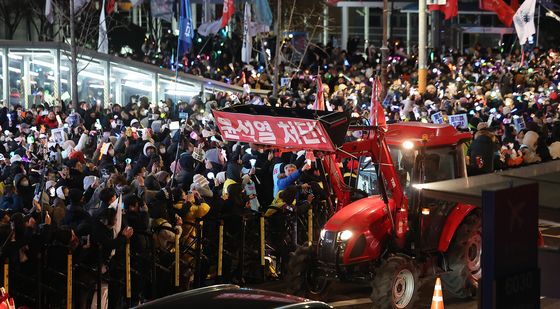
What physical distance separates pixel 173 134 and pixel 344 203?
34.0 ft

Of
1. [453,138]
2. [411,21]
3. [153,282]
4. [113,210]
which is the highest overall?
[411,21]

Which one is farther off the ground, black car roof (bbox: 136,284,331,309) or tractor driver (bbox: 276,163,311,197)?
tractor driver (bbox: 276,163,311,197)

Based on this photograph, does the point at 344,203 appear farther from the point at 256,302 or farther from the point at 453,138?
the point at 256,302

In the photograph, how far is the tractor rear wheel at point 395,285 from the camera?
1248cm

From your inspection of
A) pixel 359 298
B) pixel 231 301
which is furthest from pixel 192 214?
pixel 231 301

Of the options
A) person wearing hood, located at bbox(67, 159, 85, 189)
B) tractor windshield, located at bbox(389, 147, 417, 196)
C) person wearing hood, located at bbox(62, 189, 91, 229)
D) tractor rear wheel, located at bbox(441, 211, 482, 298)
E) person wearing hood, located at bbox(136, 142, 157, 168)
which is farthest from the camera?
person wearing hood, located at bbox(136, 142, 157, 168)

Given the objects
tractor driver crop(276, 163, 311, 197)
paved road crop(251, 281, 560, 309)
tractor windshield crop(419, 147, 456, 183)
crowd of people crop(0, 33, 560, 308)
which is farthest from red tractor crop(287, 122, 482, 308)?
tractor driver crop(276, 163, 311, 197)

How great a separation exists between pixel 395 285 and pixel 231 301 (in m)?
4.45

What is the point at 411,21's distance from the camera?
65.3m

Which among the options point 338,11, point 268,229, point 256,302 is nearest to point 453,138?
point 268,229

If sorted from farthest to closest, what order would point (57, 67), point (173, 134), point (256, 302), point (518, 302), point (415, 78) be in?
1. point (415, 78)
2. point (57, 67)
3. point (173, 134)
4. point (256, 302)
5. point (518, 302)

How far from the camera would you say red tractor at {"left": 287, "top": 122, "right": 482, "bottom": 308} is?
41.4 feet

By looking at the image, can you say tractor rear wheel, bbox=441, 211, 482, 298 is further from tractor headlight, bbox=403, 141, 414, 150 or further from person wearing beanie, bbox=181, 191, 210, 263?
person wearing beanie, bbox=181, 191, 210, 263

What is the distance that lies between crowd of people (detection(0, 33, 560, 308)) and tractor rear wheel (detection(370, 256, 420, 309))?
2.23 m
